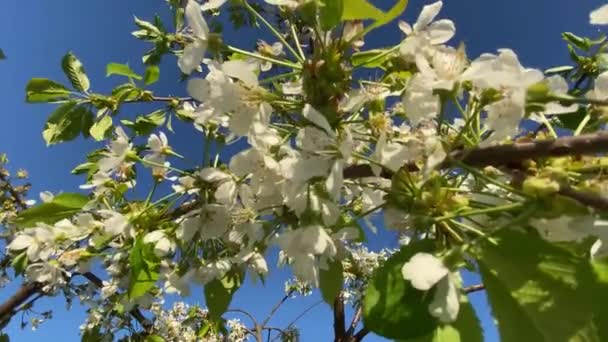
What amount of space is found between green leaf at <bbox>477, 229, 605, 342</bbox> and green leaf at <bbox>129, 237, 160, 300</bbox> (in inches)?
32.0

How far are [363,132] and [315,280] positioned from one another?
31cm

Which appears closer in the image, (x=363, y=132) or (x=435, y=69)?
(x=435, y=69)

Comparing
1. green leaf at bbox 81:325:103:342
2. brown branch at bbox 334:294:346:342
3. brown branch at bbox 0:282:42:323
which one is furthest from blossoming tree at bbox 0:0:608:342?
brown branch at bbox 334:294:346:342

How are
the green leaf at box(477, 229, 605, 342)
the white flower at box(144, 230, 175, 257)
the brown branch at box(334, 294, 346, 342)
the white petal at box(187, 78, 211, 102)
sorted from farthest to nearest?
the brown branch at box(334, 294, 346, 342) < the white flower at box(144, 230, 175, 257) < the white petal at box(187, 78, 211, 102) < the green leaf at box(477, 229, 605, 342)

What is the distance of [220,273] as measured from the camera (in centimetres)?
147

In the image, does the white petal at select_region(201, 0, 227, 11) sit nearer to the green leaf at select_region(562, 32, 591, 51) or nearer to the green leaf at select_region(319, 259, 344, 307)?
the green leaf at select_region(319, 259, 344, 307)

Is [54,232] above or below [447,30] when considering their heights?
below

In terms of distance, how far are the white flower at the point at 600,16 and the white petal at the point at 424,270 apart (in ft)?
1.66

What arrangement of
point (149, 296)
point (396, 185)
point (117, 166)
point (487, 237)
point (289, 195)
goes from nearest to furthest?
point (487, 237)
point (396, 185)
point (289, 195)
point (117, 166)
point (149, 296)

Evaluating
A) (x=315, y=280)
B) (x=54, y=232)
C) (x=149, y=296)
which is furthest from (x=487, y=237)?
(x=149, y=296)

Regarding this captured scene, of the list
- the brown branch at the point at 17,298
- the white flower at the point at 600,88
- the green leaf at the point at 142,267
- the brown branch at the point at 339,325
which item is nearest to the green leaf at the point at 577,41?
the white flower at the point at 600,88

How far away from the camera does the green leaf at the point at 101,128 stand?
1.94 m

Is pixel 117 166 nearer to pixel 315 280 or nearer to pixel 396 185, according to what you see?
pixel 315 280

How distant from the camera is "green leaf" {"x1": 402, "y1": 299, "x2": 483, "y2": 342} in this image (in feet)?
2.87
